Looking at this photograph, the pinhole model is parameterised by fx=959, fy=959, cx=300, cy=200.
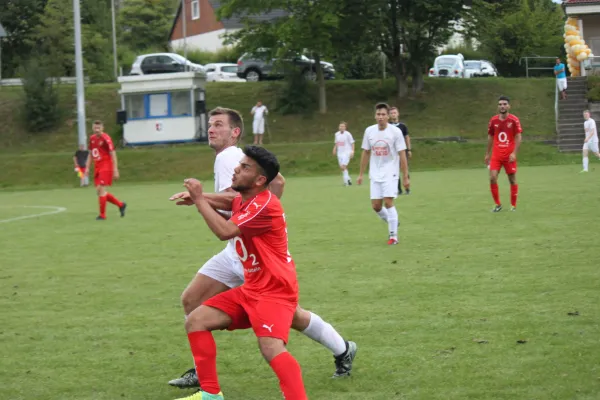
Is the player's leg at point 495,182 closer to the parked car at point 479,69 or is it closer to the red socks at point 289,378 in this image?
the red socks at point 289,378

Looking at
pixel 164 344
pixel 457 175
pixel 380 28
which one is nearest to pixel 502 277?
pixel 164 344

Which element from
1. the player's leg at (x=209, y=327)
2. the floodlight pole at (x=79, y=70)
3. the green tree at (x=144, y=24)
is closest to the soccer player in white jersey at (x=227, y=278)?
the player's leg at (x=209, y=327)

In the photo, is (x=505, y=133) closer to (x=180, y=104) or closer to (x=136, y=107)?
(x=180, y=104)

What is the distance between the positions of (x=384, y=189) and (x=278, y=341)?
8752 mm

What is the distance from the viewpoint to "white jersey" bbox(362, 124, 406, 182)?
1419cm

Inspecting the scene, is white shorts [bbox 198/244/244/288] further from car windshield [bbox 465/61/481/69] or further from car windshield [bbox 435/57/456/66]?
car windshield [bbox 465/61/481/69]

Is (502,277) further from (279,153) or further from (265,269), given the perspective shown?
(279,153)

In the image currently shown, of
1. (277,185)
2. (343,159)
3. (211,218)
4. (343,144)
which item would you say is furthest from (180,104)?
(211,218)

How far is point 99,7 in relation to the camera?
72.7 m

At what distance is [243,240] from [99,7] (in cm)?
7017

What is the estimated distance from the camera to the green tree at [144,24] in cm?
8588

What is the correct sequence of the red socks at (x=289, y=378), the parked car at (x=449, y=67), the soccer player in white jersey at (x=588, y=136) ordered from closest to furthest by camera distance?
the red socks at (x=289, y=378), the soccer player in white jersey at (x=588, y=136), the parked car at (x=449, y=67)

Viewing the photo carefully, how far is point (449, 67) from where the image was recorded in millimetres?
61219

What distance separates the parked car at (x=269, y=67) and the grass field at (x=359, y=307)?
101 feet
